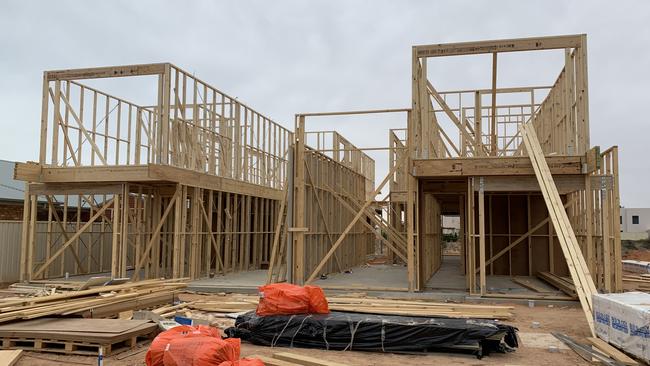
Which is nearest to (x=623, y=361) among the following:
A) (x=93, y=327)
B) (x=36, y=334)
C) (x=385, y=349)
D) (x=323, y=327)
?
(x=385, y=349)

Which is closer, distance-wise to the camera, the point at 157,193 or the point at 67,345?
the point at 67,345

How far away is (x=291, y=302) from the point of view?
355 inches

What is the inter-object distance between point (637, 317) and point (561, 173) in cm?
642

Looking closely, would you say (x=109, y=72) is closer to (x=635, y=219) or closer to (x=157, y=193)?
(x=157, y=193)

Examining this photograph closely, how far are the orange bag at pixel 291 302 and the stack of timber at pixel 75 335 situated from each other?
193 centimetres

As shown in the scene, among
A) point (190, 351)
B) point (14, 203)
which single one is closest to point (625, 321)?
point (190, 351)

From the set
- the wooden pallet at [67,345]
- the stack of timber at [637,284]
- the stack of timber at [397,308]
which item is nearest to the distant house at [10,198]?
the stack of timber at [397,308]

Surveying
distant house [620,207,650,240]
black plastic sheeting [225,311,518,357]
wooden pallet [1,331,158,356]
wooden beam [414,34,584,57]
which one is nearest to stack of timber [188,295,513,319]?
black plastic sheeting [225,311,518,357]

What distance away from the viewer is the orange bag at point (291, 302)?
899 cm

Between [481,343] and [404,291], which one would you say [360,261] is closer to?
[404,291]

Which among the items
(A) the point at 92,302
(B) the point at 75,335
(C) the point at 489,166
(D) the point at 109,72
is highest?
(D) the point at 109,72

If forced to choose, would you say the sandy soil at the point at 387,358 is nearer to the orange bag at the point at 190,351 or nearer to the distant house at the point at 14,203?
the orange bag at the point at 190,351

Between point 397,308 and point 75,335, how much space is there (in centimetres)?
588

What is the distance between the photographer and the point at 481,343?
7.87 m
